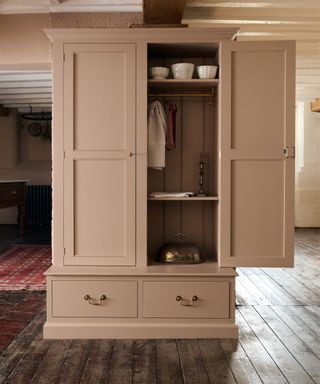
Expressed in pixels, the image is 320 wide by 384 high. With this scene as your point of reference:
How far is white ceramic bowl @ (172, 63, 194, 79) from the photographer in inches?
152

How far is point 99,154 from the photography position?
12.2ft

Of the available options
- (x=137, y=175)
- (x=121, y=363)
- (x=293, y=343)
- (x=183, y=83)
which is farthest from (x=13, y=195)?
(x=293, y=343)

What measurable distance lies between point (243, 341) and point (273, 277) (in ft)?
7.84

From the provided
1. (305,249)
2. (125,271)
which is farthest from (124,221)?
(305,249)

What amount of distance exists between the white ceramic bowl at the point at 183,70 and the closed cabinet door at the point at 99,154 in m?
0.38

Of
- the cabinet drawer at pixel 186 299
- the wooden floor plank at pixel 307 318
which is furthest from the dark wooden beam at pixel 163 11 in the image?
the wooden floor plank at pixel 307 318

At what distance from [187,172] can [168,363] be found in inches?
66.2

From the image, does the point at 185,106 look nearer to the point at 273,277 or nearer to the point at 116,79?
the point at 116,79

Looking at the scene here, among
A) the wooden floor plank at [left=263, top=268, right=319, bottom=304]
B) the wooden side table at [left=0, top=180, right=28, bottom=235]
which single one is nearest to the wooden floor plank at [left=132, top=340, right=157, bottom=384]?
the wooden floor plank at [left=263, top=268, right=319, bottom=304]

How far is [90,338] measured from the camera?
11.8 feet

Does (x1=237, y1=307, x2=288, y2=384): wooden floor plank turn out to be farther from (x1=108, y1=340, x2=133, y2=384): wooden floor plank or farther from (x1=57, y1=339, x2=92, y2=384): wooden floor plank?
(x1=57, y1=339, x2=92, y2=384): wooden floor plank

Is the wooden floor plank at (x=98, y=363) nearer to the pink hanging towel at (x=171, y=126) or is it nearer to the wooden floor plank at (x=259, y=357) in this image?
the wooden floor plank at (x=259, y=357)

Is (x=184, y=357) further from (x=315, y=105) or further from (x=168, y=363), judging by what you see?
(x=315, y=105)

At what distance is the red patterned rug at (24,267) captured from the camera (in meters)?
5.24
